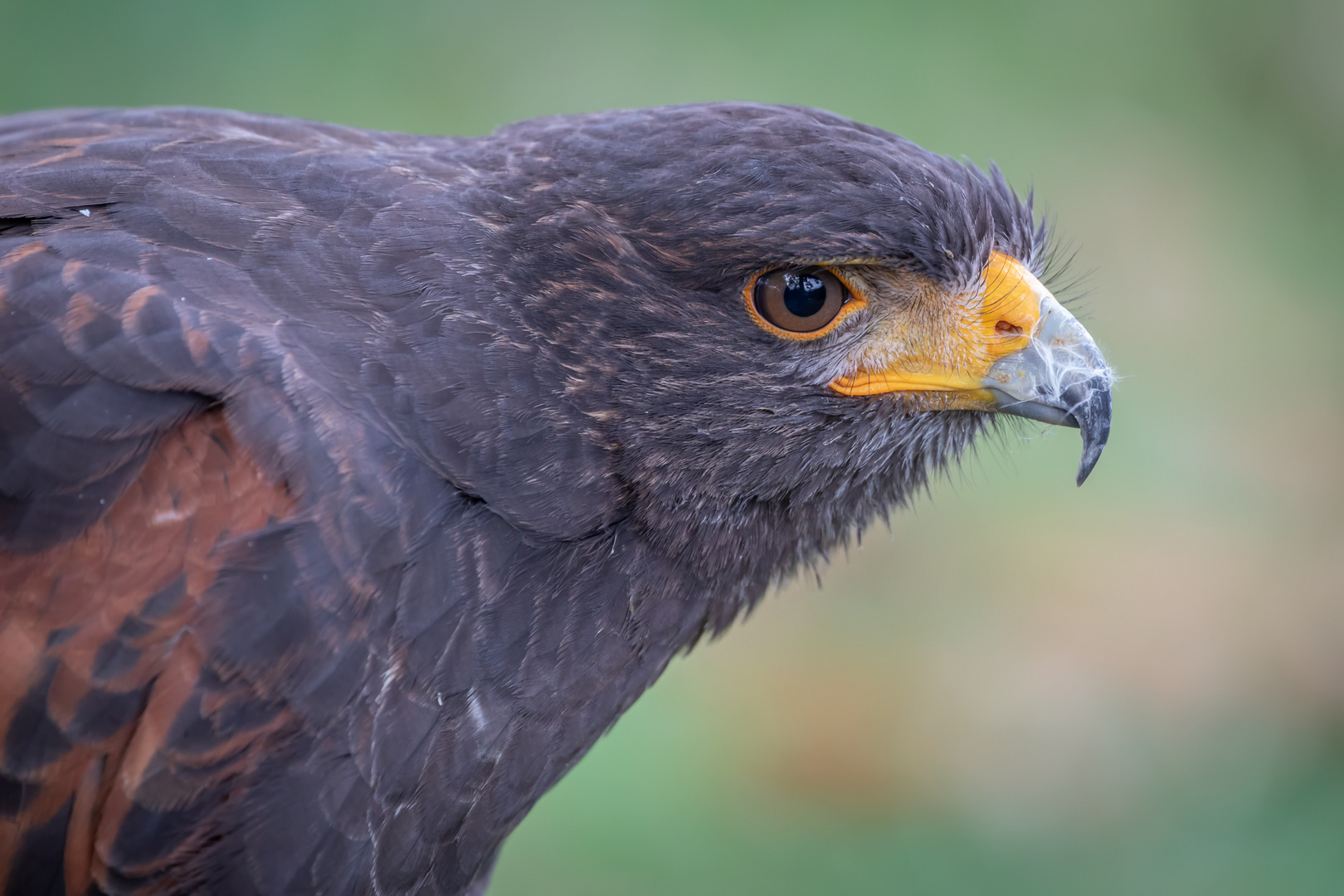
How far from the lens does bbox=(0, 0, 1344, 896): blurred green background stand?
19.3 ft

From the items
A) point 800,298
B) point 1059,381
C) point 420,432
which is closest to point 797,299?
point 800,298

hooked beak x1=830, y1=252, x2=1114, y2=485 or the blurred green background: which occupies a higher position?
hooked beak x1=830, y1=252, x2=1114, y2=485

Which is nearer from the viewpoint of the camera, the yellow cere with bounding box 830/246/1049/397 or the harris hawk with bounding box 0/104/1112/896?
the harris hawk with bounding box 0/104/1112/896

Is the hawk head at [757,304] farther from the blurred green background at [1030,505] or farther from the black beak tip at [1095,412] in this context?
the blurred green background at [1030,505]

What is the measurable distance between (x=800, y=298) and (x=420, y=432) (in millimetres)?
925

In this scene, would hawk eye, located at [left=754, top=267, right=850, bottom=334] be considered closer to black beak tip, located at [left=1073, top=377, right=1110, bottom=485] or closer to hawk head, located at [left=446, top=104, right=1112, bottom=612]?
hawk head, located at [left=446, top=104, right=1112, bottom=612]

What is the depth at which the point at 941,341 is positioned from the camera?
2.87m

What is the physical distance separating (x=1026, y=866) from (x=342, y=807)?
430 cm

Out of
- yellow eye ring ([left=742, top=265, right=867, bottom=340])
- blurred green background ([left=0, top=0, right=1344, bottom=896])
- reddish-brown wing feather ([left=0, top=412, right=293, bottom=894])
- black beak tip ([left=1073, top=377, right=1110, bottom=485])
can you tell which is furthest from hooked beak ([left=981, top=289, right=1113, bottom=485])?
blurred green background ([left=0, top=0, right=1344, bottom=896])

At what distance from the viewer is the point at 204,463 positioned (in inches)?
96.7

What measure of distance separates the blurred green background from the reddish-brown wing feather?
11.2 feet

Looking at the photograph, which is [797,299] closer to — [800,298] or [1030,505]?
[800,298]

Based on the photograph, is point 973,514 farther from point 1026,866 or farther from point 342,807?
point 342,807

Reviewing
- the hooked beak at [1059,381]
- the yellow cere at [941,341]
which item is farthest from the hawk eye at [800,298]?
the hooked beak at [1059,381]
